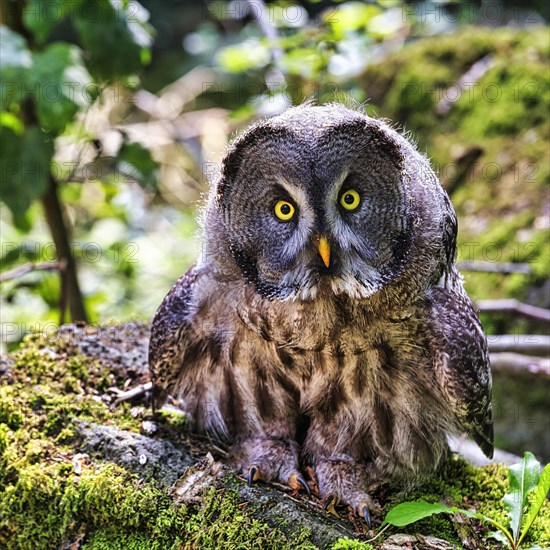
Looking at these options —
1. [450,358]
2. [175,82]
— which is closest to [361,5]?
[450,358]

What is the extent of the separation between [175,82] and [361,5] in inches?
270

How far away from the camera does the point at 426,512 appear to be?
2.53 metres

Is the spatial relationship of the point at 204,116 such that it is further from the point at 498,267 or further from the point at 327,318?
the point at 327,318

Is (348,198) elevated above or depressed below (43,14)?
below

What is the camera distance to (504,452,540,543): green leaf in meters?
2.61

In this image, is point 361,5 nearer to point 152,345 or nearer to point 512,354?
point 512,354

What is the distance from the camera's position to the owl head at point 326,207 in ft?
8.46

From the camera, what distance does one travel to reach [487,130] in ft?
22.0

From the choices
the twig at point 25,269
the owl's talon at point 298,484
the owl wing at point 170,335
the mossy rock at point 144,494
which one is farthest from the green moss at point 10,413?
the owl's talon at point 298,484

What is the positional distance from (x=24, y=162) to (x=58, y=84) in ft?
2.06

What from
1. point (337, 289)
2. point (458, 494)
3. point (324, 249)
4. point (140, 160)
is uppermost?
point (140, 160)

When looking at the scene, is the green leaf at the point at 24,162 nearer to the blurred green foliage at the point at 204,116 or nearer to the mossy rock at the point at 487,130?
the blurred green foliage at the point at 204,116

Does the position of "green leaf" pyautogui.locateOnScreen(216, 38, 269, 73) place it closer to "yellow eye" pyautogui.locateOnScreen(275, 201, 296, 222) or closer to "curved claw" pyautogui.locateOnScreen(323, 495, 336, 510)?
"yellow eye" pyautogui.locateOnScreen(275, 201, 296, 222)

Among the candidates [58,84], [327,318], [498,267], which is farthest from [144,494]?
[498,267]
